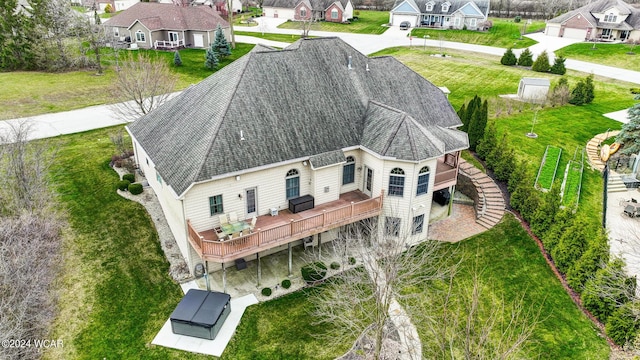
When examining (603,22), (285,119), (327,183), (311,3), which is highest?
(311,3)

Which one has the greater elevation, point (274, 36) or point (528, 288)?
point (274, 36)

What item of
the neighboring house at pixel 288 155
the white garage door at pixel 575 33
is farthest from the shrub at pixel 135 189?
the white garage door at pixel 575 33

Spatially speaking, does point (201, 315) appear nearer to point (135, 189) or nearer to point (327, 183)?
point (327, 183)

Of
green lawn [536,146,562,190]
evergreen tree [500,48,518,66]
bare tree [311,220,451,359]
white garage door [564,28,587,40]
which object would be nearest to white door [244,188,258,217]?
bare tree [311,220,451,359]

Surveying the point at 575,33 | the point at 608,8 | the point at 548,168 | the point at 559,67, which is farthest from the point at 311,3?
the point at 548,168

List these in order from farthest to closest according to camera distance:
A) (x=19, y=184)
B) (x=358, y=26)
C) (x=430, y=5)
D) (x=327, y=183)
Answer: (x=358, y=26) < (x=430, y=5) < (x=327, y=183) < (x=19, y=184)

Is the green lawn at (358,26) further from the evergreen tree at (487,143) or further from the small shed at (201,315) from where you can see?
the small shed at (201,315)
